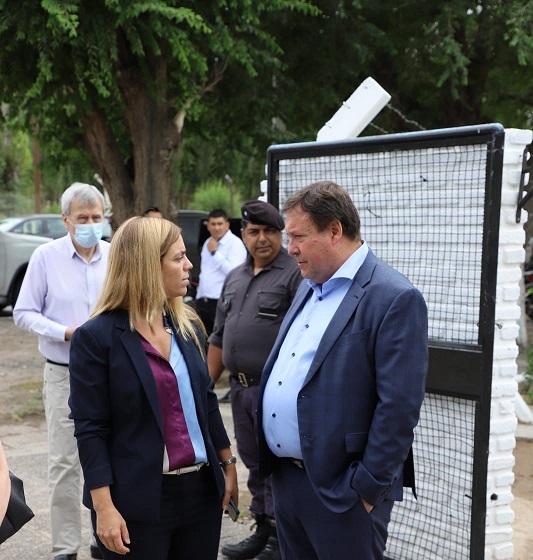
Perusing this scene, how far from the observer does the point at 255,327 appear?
4668 millimetres

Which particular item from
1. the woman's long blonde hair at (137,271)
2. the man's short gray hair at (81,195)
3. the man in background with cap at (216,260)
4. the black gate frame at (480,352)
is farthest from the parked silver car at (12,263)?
the woman's long blonde hair at (137,271)

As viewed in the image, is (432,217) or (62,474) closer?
(432,217)

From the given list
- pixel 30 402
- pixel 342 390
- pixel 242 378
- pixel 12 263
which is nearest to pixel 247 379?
Answer: pixel 242 378

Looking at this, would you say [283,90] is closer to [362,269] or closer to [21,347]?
[21,347]

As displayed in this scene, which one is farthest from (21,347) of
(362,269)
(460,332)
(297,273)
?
(362,269)

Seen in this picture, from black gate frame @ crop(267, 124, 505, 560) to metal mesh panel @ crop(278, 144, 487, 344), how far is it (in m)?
0.05

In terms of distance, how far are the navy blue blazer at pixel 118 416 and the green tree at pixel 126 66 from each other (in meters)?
5.92

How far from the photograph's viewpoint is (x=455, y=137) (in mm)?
4059

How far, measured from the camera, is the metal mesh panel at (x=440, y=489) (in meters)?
4.16

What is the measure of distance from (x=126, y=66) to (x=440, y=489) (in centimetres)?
A: 732

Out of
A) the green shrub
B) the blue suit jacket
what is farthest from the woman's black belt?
the green shrub

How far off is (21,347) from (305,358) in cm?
994

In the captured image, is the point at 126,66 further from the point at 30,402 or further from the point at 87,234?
the point at 87,234

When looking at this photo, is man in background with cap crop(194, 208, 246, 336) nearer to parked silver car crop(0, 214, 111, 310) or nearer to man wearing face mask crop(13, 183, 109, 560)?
man wearing face mask crop(13, 183, 109, 560)
